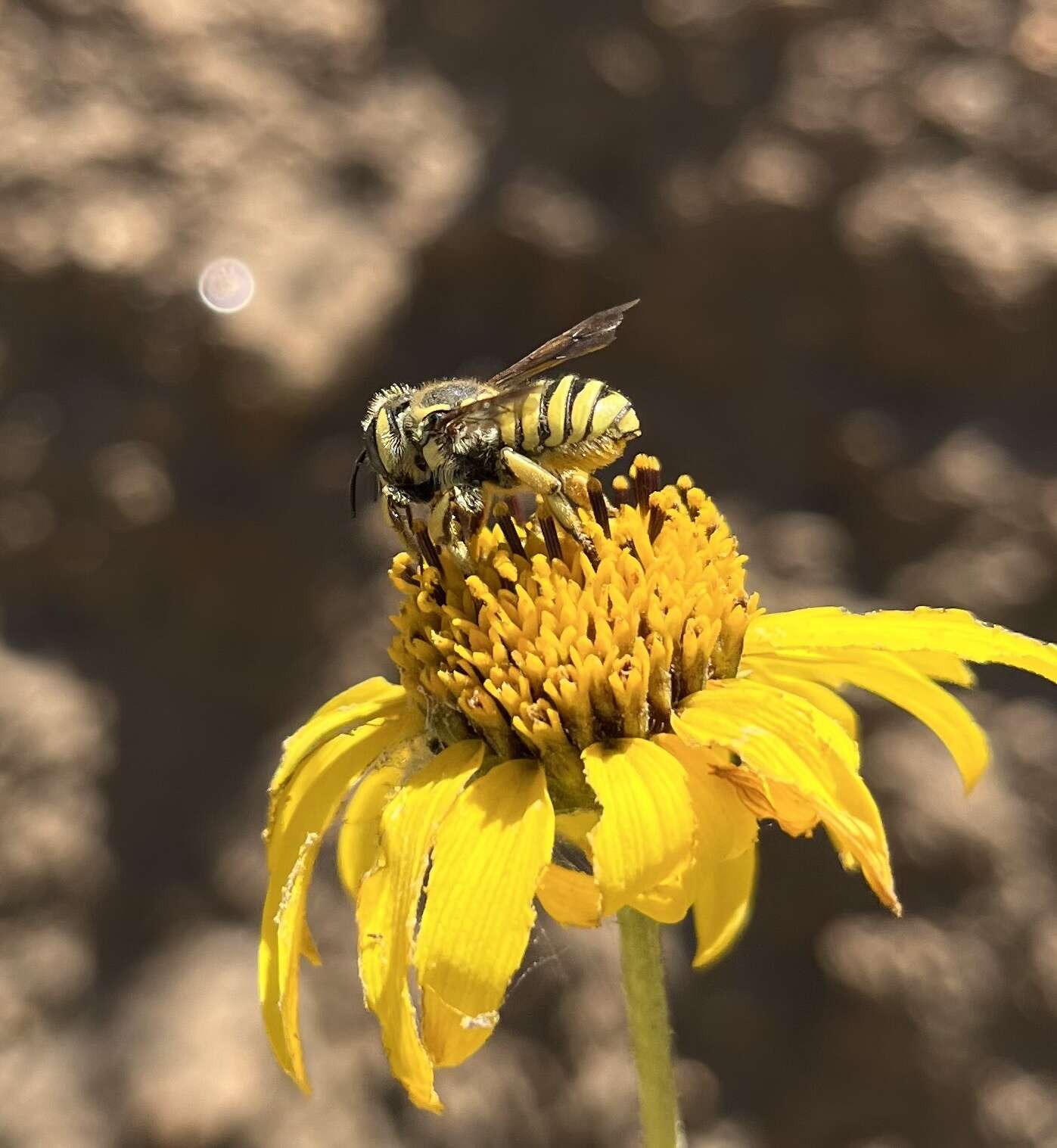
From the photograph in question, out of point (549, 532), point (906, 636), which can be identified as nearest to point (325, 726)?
point (549, 532)

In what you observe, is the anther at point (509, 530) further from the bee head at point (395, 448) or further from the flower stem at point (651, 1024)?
the flower stem at point (651, 1024)

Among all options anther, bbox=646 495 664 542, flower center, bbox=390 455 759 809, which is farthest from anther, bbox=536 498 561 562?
anther, bbox=646 495 664 542

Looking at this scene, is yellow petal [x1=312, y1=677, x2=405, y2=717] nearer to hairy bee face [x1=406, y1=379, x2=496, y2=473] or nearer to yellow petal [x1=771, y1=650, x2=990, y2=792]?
hairy bee face [x1=406, y1=379, x2=496, y2=473]

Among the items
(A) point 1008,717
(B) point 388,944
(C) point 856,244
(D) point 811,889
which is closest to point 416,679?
(B) point 388,944

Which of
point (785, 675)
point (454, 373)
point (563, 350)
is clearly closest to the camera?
point (785, 675)

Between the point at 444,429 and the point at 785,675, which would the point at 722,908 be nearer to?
the point at 785,675
